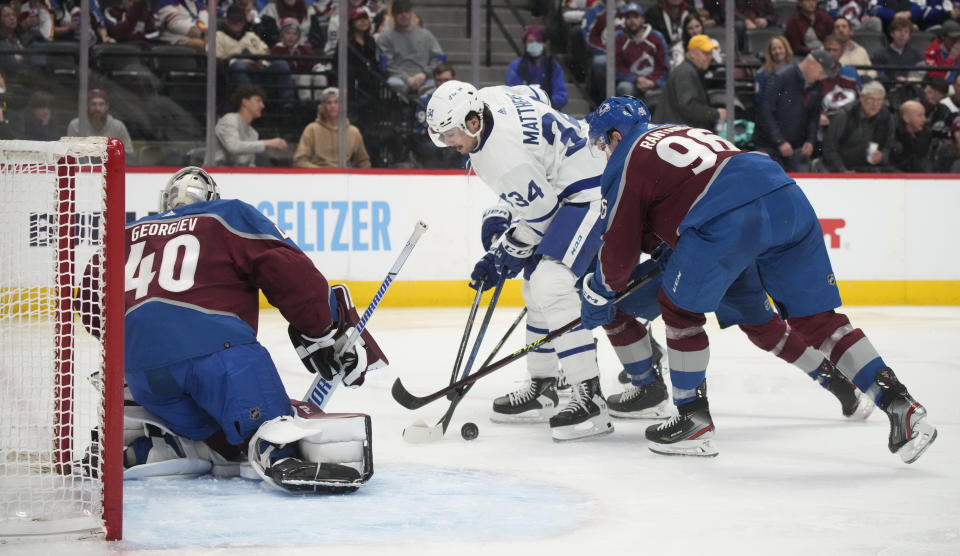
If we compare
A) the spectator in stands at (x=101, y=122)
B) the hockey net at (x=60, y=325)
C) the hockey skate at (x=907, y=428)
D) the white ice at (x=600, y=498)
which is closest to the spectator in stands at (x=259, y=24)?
the spectator in stands at (x=101, y=122)

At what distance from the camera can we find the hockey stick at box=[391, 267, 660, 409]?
3.44 meters

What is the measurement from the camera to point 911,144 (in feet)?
25.9

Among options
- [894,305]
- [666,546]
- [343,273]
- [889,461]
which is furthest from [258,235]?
[894,305]

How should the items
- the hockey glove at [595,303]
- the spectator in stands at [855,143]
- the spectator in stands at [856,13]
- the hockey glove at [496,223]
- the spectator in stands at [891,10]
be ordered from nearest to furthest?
the hockey glove at [595,303], the hockey glove at [496,223], the spectator in stands at [855,143], the spectator in stands at [856,13], the spectator in stands at [891,10]

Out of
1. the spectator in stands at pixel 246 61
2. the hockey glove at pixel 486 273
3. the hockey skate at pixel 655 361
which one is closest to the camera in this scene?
the hockey glove at pixel 486 273

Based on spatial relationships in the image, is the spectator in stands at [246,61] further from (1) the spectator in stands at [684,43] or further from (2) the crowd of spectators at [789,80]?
(1) the spectator in stands at [684,43]

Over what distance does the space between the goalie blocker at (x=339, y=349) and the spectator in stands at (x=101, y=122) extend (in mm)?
4547

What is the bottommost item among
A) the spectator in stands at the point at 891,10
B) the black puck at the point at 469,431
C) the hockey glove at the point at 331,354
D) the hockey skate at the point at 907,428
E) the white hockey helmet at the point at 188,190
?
the black puck at the point at 469,431

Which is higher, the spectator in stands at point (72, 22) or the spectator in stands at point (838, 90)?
the spectator in stands at point (72, 22)

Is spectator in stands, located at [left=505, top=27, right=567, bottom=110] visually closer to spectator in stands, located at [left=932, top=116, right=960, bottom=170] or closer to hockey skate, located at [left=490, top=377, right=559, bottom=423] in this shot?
spectator in stands, located at [left=932, top=116, right=960, bottom=170]

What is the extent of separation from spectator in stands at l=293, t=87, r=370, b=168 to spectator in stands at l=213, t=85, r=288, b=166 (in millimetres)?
131

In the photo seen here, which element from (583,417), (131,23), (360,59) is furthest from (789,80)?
(583,417)

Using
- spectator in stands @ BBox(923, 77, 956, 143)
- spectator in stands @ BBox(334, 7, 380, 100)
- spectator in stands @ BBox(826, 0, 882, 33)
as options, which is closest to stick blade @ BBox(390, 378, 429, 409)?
spectator in stands @ BBox(334, 7, 380, 100)

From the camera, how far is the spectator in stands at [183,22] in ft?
23.9
